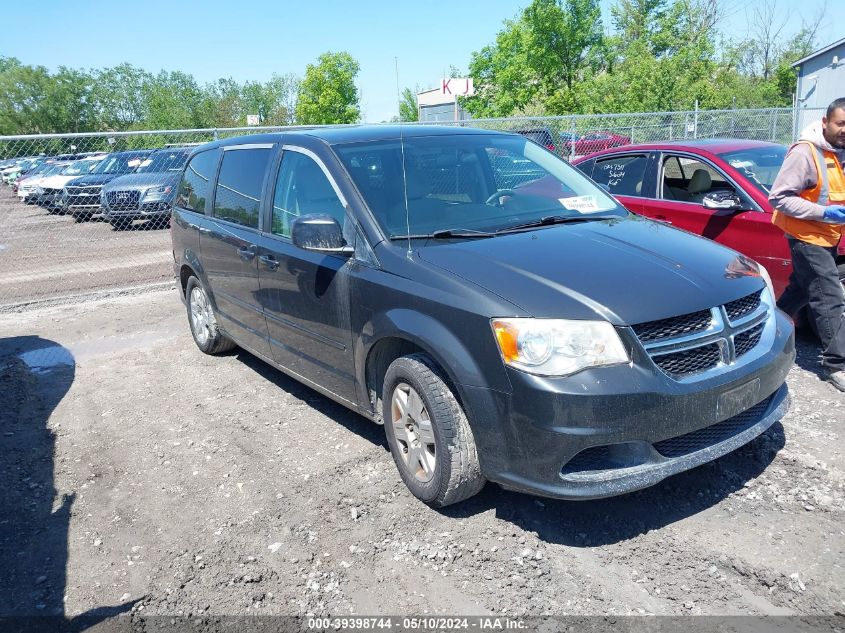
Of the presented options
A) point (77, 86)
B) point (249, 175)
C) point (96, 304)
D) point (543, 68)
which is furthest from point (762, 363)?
point (77, 86)

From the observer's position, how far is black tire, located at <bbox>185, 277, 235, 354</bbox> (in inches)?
245

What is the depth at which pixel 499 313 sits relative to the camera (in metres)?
3.04

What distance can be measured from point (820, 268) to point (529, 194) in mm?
2141

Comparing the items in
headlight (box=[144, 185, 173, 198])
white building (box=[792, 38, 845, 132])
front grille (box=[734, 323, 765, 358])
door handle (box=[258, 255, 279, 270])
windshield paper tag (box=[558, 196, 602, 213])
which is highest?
white building (box=[792, 38, 845, 132])

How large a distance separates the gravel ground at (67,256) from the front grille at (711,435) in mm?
8782

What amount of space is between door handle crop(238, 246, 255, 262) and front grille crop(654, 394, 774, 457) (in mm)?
2998

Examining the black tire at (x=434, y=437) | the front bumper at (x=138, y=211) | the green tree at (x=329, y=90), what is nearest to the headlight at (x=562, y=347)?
the black tire at (x=434, y=437)

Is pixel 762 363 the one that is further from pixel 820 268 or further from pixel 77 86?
pixel 77 86

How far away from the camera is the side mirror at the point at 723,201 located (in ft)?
18.2

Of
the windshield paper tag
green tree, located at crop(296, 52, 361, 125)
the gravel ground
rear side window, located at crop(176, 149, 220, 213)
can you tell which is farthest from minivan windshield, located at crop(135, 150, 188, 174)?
green tree, located at crop(296, 52, 361, 125)

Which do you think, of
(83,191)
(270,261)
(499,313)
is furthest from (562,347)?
(83,191)

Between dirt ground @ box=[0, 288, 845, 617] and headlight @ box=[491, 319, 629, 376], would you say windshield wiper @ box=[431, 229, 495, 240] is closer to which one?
headlight @ box=[491, 319, 629, 376]

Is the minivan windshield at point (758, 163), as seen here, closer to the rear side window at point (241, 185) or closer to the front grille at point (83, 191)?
the rear side window at point (241, 185)

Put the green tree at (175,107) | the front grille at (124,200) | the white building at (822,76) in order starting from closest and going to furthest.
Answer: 1. the front grille at (124,200)
2. the white building at (822,76)
3. the green tree at (175,107)
